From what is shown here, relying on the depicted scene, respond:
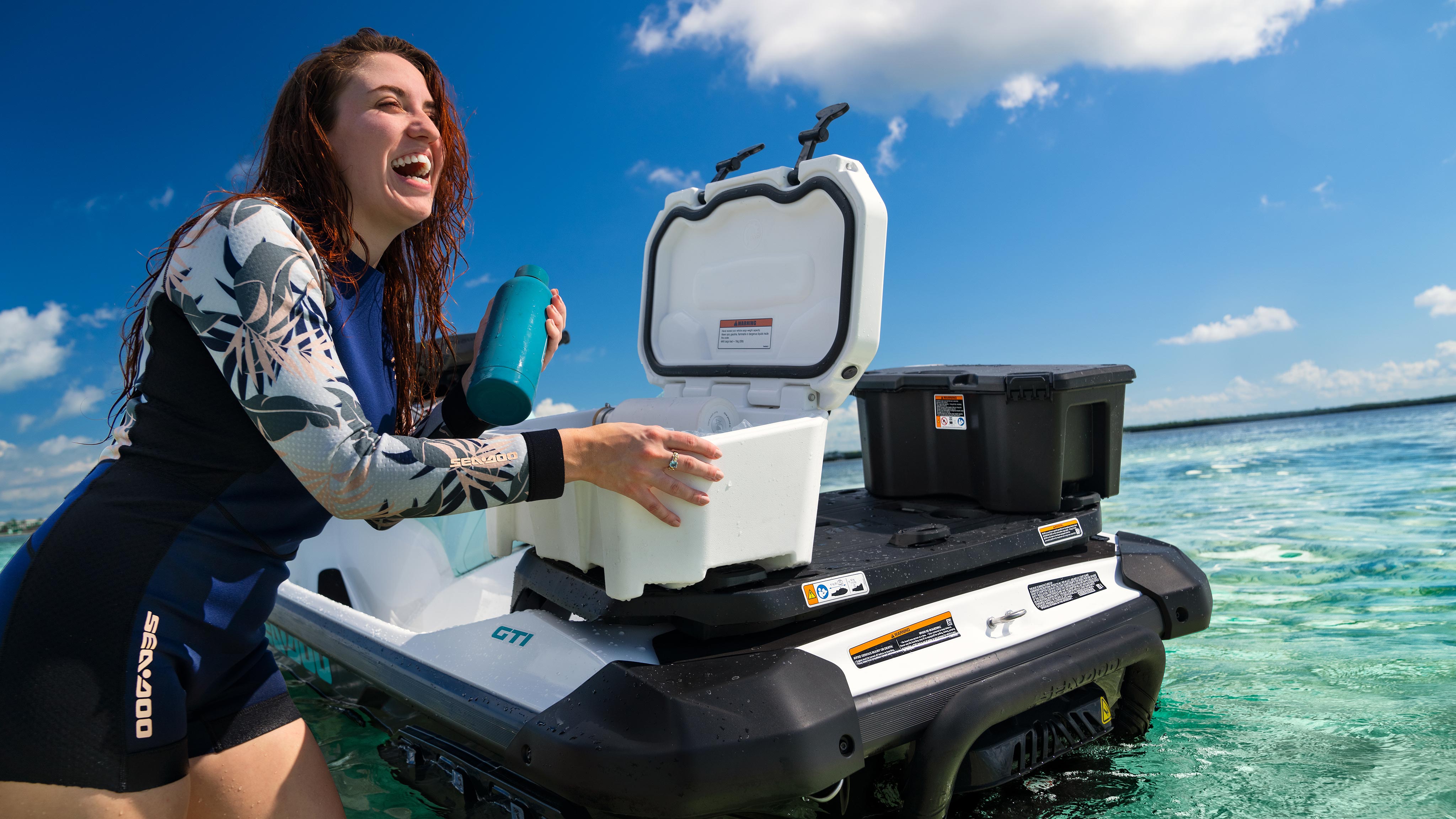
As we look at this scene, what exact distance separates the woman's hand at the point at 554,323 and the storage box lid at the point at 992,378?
1201 mm

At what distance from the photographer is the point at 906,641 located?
1.81 metres

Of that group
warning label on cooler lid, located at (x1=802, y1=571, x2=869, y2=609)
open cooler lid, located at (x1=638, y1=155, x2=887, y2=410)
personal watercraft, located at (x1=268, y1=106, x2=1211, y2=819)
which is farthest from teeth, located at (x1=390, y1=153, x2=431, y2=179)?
warning label on cooler lid, located at (x1=802, y1=571, x2=869, y2=609)

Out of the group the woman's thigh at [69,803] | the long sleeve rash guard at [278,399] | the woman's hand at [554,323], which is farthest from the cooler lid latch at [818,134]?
the woman's thigh at [69,803]

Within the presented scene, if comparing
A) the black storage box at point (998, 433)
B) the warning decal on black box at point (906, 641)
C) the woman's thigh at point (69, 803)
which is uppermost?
the black storage box at point (998, 433)

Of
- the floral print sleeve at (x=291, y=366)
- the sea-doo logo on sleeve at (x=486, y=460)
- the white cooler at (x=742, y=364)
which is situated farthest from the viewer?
the white cooler at (x=742, y=364)

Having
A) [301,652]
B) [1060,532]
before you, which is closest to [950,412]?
[1060,532]

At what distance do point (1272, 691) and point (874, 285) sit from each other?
7.02ft

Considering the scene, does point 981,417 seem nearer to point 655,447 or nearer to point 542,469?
point 655,447

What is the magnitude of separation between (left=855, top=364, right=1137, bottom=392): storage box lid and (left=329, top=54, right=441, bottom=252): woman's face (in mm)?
1632

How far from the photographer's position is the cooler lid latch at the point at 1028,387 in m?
2.34

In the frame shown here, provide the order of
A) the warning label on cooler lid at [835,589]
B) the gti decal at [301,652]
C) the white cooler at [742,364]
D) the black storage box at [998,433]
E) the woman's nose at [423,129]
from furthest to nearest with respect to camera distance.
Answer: the gti decal at [301,652] → the black storage box at [998,433] → the warning label on cooler lid at [835,589] → the white cooler at [742,364] → the woman's nose at [423,129]

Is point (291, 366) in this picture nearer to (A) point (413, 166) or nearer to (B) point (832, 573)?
(A) point (413, 166)

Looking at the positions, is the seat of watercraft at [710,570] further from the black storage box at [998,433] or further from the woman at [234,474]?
the woman at [234,474]

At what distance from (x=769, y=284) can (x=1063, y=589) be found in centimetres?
114
